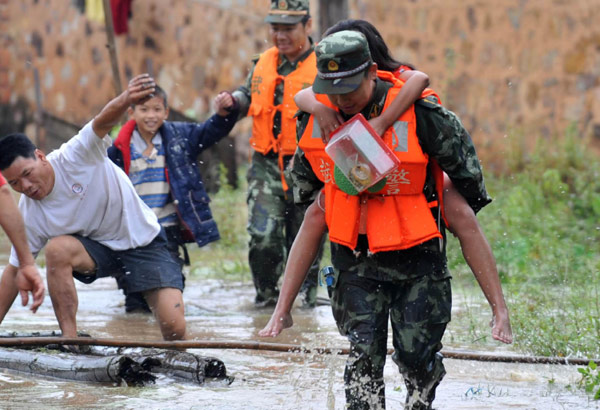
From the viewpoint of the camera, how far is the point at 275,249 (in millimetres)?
7969

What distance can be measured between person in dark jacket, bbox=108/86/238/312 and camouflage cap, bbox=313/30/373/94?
11.3 ft

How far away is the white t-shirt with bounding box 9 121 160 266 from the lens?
6.25m

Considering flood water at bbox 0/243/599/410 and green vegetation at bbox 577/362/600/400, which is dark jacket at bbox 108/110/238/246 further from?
green vegetation at bbox 577/362/600/400

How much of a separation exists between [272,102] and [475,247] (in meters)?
3.56

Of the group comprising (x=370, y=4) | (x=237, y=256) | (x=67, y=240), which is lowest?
(x=237, y=256)

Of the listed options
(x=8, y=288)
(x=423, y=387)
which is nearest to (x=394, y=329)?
(x=423, y=387)

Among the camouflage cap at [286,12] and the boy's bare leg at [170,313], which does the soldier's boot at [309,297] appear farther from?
the camouflage cap at [286,12]

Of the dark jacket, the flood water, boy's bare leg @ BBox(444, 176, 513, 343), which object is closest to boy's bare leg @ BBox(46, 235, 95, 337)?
the flood water

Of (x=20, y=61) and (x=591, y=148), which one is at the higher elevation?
(x=20, y=61)

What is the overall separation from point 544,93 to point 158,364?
973 cm

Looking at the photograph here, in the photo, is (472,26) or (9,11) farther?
(9,11)

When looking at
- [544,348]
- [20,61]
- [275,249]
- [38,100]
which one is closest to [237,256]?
[275,249]

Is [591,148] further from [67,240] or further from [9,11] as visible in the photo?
[9,11]

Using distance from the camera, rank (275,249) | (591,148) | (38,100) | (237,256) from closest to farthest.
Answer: (275,249) → (237,256) → (591,148) → (38,100)
